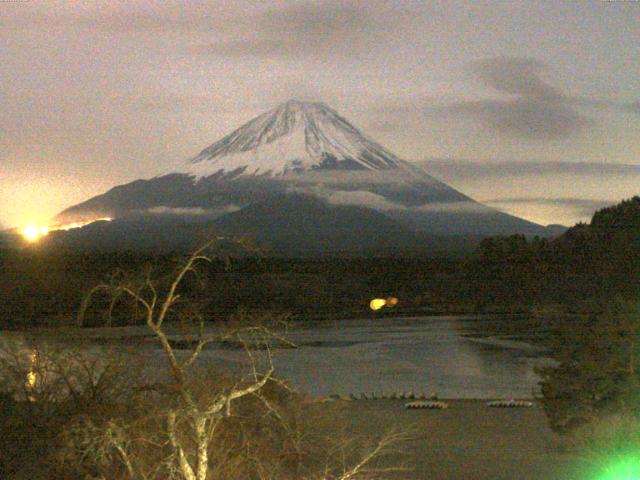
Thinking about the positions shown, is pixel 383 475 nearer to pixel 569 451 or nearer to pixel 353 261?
pixel 569 451

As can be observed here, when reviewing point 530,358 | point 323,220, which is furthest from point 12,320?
point 323,220

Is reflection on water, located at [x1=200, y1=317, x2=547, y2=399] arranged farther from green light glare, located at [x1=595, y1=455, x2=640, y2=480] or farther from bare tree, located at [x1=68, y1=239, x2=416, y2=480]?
bare tree, located at [x1=68, y1=239, x2=416, y2=480]

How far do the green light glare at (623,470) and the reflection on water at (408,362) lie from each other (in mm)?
11672

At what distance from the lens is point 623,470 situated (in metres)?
14.0

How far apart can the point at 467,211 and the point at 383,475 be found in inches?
6403

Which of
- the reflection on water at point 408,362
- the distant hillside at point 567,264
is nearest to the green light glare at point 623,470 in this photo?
the reflection on water at point 408,362

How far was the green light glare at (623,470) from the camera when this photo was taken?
1361cm

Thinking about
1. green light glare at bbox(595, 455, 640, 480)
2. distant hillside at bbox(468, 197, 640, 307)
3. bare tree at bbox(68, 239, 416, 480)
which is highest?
bare tree at bbox(68, 239, 416, 480)

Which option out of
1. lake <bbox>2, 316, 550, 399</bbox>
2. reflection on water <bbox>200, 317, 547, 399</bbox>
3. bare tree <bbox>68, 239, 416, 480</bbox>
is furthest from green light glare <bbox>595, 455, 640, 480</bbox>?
reflection on water <bbox>200, 317, 547, 399</bbox>

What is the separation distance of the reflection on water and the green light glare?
1167cm

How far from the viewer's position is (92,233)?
420 feet

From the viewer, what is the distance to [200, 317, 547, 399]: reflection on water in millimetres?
33469

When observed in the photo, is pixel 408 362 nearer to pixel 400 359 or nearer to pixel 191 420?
pixel 400 359

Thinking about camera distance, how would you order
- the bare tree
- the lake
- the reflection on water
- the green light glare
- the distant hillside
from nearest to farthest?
the bare tree < the green light glare < the lake < the reflection on water < the distant hillside
